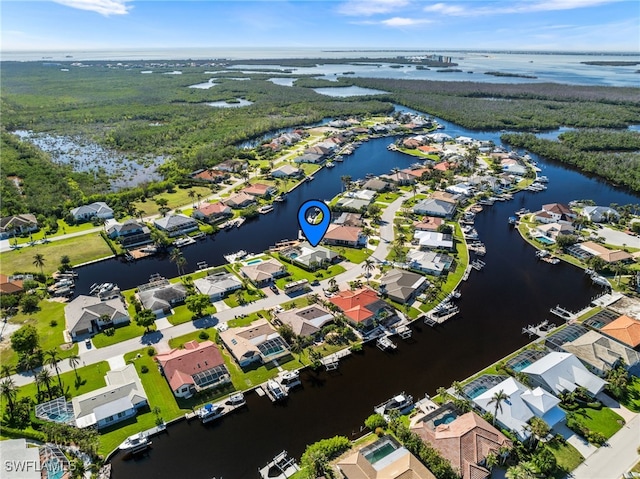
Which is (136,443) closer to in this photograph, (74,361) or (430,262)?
(74,361)

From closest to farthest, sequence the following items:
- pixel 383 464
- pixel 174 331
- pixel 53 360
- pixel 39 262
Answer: pixel 383 464 → pixel 53 360 → pixel 174 331 → pixel 39 262

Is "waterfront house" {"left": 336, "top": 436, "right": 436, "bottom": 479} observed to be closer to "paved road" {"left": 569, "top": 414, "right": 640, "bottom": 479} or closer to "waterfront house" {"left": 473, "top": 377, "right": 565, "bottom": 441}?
"waterfront house" {"left": 473, "top": 377, "right": 565, "bottom": 441}

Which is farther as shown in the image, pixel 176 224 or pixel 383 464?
pixel 176 224

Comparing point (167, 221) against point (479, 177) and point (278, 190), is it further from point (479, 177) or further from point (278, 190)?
point (479, 177)

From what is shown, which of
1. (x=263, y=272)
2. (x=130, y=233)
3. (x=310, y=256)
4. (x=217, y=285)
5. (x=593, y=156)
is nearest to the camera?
(x=217, y=285)

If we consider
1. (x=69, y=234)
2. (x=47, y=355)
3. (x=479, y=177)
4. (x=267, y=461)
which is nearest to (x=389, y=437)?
(x=267, y=461)

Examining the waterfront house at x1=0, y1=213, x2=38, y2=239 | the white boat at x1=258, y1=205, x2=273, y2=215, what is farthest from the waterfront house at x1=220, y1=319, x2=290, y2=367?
the waterfront house at x1=0, y1=213, x2=38, y2=239

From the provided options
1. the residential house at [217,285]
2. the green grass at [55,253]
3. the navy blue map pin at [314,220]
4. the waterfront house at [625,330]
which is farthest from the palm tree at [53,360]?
the waterfront house at [625,330]

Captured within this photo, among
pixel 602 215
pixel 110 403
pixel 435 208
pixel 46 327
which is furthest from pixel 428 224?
pixel 46 327
